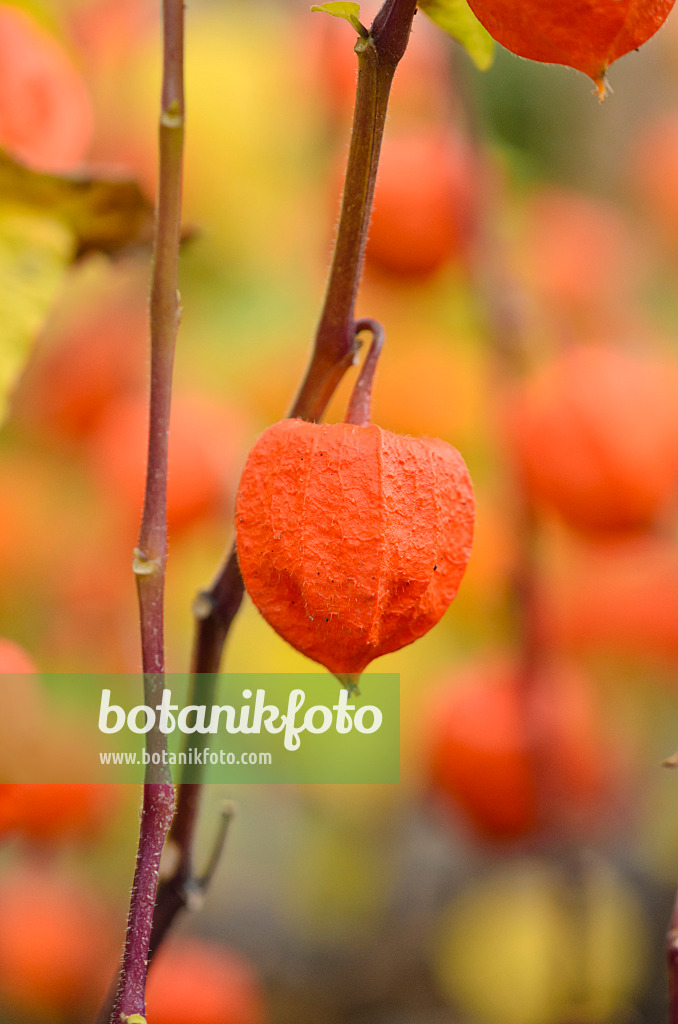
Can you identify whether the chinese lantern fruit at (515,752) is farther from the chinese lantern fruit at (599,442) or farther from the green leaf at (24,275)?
the green leaf at (24,275)

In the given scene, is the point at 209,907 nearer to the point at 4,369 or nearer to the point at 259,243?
the point at 259,243

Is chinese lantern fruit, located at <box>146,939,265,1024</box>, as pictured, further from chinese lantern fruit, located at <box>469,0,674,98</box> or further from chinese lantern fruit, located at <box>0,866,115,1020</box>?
chinese lantern fruit, located at <box>469,0,674,98</box>

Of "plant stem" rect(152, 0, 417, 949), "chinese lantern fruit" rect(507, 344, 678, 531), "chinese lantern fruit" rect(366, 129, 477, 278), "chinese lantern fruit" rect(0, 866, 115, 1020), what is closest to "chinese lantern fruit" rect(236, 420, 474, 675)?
"plant stem" rect(152, 0, 417, 949)

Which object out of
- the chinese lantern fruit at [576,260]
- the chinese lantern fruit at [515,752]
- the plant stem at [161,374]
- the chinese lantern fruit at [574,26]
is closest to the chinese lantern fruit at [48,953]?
the chinese lantern fruit at [515,752]

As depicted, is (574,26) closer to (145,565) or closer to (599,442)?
(145,565)

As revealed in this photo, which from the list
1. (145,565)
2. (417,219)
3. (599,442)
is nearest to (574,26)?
(145,565)

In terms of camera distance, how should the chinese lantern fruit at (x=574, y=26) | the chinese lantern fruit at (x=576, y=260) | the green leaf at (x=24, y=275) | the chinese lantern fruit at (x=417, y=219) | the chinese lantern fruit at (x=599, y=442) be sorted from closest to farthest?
the chinese lantern fruit at (x=574, y=26), the green leaf at (x=24, y=275), the chinese lantern fruit at (x=599, y=442), the chinese lantern fruit at (x=417, y=219), the chinese lantern fruit at (x=576, y=260)
